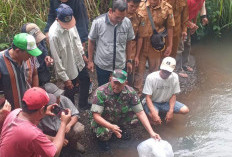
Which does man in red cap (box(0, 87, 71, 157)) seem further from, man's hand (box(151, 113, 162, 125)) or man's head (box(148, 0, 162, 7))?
man's head (box(148, 0, 162, 7))

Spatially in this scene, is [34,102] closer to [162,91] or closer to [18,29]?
[162,91]

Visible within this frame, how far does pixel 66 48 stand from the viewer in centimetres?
368

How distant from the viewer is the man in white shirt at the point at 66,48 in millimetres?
3527

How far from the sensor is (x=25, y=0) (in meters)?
5.65

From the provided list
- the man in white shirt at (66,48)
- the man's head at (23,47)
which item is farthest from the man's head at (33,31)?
the man's head at (23,47)

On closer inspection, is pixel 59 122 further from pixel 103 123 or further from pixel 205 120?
pixel 205 120

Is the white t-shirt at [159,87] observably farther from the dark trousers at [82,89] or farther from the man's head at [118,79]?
the dark trousers at [82,89]

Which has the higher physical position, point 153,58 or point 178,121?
point 153,58

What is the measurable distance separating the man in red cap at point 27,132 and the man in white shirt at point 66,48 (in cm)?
110

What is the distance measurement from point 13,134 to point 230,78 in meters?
4.32

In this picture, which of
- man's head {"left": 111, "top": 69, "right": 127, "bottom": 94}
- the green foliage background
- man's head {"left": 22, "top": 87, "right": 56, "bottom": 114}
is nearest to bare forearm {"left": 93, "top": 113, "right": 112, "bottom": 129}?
man's head {"left": 111, "top": 69, "right": 127, "bottom": 94}

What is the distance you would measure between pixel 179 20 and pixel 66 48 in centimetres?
210

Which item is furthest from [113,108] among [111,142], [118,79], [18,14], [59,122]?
[18,14]

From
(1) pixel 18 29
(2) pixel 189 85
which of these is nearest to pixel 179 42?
(2) pixel 189 85
